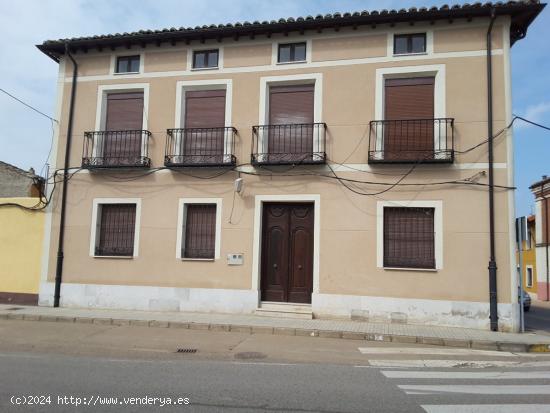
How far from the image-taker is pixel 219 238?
12305 millimetres

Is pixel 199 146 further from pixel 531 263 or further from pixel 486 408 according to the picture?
pixel 531 263

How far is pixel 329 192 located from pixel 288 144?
169cm

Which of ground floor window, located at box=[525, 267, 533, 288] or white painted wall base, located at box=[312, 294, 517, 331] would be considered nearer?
white painted wall base, located at box=[312, 294, 517, 331]

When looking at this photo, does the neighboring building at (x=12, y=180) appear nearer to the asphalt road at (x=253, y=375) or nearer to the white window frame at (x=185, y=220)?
the white window frame at (x=185, y=220)

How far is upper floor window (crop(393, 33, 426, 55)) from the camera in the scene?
11695mm

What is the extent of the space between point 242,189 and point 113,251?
4134 millimetres

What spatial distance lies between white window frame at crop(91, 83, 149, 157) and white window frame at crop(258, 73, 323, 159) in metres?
3.34

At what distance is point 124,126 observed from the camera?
44.2 ft

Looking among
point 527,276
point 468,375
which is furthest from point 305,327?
point 527,276

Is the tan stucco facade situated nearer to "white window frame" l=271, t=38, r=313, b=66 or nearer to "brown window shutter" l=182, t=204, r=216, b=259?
"white window frame" l=271, t=38, r=313, b=66

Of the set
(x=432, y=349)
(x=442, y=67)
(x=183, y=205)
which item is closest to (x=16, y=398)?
(x=432, y=349)

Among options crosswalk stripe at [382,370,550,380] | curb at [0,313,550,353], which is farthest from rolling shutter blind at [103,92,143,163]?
crosswalk stripe at [382,370,550,380]

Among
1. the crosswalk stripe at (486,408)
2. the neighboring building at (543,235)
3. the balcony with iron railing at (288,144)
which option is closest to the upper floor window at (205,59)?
the balcony with iron railing at (288,144)

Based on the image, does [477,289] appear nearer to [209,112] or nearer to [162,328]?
[162,328]
